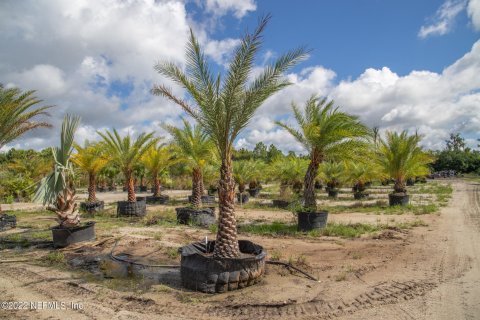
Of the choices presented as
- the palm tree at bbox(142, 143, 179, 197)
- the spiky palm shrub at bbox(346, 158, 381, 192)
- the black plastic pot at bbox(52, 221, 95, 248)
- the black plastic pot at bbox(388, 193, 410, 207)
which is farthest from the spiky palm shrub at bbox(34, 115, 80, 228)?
the spiky palm shrub at bbox(346, 158, 381, 192)

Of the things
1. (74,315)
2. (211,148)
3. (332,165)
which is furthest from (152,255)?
(332,165)

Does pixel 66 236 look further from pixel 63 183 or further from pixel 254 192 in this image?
pixel 254 192

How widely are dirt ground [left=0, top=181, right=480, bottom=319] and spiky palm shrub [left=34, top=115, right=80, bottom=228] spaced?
102 cm

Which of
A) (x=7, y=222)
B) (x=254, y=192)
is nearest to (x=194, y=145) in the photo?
(x=7, y=222)

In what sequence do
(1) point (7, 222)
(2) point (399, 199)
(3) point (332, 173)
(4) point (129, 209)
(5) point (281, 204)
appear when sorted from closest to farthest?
(1) point (7, 222) → (4) point (129, 209) → (2) point (399, 199) → (5) point (281, 204) → (3) point (332, 173)

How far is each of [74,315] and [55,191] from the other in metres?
4.67

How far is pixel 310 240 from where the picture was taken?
8836 millimetres

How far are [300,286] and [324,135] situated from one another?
5976mm

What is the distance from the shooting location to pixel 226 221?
5.90m

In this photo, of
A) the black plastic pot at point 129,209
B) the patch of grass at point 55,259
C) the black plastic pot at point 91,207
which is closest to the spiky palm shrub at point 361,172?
the black plastic pot at point 129,209

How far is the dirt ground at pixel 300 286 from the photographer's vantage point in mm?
4465

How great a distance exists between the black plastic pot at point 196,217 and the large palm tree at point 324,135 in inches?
132

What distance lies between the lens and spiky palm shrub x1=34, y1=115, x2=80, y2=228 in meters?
8.15

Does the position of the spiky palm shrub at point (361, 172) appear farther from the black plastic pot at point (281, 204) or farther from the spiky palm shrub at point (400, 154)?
the black plastic pot at point (281, 204)
